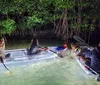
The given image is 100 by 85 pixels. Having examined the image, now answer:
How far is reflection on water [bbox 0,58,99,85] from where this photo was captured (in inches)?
312

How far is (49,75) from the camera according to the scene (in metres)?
8.34

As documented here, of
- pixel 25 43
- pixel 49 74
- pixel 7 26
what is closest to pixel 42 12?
pixel 25 43

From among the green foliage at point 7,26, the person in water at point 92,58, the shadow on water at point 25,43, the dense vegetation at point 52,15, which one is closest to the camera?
the person in water at point 92,58

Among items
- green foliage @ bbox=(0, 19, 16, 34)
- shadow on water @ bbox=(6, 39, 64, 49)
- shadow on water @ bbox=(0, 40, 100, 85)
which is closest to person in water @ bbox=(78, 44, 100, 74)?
shadow on water @ bbox=(0, 40, 100, 85)

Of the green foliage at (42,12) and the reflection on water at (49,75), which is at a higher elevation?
the green foliage at (42,12)

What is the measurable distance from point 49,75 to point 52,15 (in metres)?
3.42

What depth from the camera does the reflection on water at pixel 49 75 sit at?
312 inches

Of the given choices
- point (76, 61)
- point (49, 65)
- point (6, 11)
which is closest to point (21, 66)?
point (49, 65)

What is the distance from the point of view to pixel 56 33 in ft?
38.6

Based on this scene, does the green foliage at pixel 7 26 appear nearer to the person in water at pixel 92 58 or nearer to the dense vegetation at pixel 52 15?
the dense vegetation at pixel 52 15

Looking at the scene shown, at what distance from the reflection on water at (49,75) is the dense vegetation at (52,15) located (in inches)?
89.2

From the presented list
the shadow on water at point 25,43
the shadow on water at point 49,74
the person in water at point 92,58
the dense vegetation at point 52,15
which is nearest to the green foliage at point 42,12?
the dense vegetation at point 52,15

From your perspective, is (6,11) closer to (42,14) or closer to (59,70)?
(42,14)

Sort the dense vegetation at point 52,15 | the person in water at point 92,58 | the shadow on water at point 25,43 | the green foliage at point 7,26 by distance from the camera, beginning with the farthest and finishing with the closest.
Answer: the shadow on water at point 25,43 < the dense vegetation at point 52,15 < the green foliage at point 7,26 < the person in water at point 92,58
